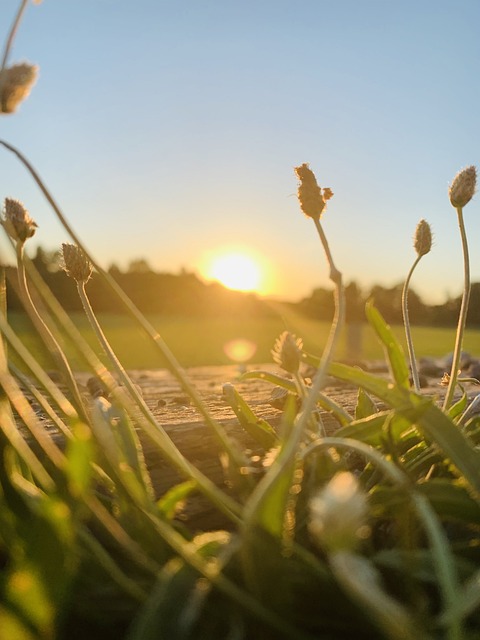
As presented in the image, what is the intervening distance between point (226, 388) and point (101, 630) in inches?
16.3

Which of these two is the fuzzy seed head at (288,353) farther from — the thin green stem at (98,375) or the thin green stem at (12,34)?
the thin green stem at (12,34)

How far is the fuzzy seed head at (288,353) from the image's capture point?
66cm

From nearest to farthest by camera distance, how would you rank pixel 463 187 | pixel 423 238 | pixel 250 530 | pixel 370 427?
pixel 250 530 → pixel 370 427 → pixel 463 187 → pixel 423 238

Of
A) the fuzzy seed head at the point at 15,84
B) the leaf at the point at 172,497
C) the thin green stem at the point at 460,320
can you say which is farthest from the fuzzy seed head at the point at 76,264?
the thin green stem at the point at 460,320

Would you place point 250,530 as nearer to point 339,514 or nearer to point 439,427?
point 339,514

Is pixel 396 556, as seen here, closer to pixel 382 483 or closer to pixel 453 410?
pixel 382 483

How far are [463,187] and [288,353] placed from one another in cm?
45

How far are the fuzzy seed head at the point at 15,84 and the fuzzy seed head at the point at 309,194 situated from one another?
0.94 feet

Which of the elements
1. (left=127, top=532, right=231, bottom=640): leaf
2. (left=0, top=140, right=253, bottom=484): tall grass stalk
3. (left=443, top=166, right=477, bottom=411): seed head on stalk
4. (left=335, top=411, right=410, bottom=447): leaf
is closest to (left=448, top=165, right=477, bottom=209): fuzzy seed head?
(left=443, top=166, right=477, bottom=411): seed head on stalk

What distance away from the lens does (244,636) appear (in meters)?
0.50

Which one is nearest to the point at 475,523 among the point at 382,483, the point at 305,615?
the point at 382,483

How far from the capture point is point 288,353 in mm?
656

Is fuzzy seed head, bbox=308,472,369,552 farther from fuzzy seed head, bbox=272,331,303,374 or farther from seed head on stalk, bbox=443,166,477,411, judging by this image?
seed head on stalk, bbox=443,166,477,411

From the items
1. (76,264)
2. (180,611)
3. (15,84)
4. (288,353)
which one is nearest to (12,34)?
(15,84)
